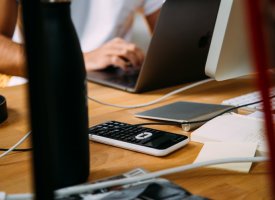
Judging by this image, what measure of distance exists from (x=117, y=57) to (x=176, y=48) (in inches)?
12.9

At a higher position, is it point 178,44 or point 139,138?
point 178,44

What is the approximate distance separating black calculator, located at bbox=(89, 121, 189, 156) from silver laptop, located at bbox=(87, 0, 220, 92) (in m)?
0.34

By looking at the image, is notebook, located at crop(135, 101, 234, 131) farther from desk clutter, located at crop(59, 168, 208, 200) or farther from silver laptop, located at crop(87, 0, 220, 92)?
desk clutter, located at crop(59, 168, 208, 200)

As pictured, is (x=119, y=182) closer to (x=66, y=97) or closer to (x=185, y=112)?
(x=66, y=97)

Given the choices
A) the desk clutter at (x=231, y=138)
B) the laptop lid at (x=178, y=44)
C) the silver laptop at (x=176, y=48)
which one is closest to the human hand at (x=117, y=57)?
the silver laptop at (x=176, y=48)

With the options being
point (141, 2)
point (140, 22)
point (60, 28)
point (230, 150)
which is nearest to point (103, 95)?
point (230, 150)

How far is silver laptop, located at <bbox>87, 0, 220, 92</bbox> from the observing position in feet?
3.34

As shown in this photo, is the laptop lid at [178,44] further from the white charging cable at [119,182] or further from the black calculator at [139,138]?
the white charging cable at [119,182]

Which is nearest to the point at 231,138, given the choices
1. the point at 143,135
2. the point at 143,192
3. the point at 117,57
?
the point at 143,135

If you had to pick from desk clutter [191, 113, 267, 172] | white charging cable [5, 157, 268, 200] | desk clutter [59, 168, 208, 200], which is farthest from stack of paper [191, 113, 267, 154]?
desk clutter [59, 168, 208, 200]

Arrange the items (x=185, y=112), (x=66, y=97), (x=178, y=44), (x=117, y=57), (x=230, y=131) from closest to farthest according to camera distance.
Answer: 1. (x=66, y=97)
2. (x=230, y=131)
3. (x=185, y=112)
4. (x=178, y=44)
5. (x=117, y=57)

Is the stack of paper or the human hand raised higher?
the human hand

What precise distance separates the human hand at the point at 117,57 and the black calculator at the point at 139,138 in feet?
2.08

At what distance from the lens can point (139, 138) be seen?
701 millimetres
